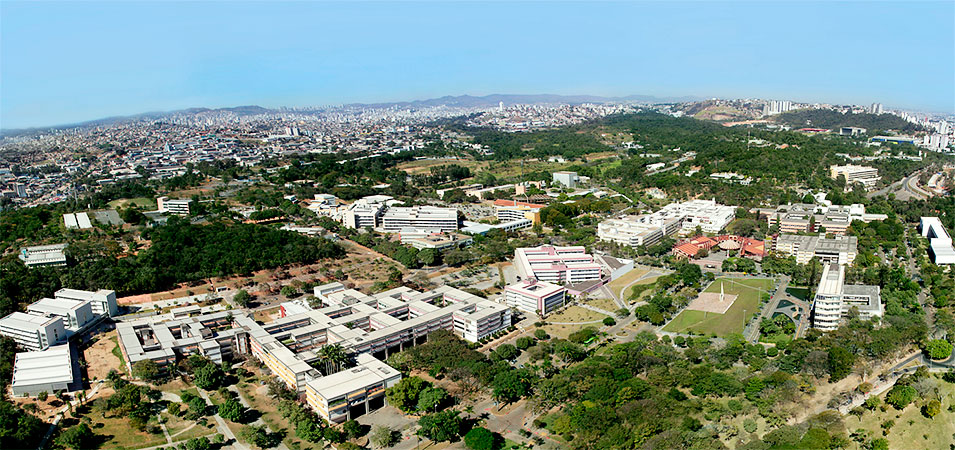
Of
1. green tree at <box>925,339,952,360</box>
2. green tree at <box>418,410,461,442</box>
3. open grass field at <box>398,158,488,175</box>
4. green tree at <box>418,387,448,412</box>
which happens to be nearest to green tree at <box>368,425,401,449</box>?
green tree at <box>418,410,461,442</box>

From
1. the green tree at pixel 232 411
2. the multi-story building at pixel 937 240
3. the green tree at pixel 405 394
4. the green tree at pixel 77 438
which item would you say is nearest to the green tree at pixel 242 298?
the green tree at pixel 232 411

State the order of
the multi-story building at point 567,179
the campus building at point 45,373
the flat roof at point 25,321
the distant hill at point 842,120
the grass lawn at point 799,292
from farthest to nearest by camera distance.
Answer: the distant hill at point 842,120
the multi-story building at point 567,179
the grass lawn at point 799,292
the flat roof at point 25,321
the campus building at point 45,373

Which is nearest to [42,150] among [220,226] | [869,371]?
[220,226]

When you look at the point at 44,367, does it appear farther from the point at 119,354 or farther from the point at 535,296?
the point at 535,296

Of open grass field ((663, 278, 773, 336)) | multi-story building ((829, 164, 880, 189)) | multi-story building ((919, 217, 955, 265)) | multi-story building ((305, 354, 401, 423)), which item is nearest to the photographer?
multi-story building ((305, 354, 401, 423))

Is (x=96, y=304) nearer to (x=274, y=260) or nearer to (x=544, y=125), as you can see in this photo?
(x=274, y=260)

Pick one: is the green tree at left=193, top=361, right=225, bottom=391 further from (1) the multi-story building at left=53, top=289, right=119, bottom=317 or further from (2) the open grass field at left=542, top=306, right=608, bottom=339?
(2) the open grass field at left=542, top=306, right=608, bottom=339

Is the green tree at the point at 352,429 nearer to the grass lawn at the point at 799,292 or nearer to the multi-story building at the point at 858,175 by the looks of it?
the grass lawn at the point at 799,292
